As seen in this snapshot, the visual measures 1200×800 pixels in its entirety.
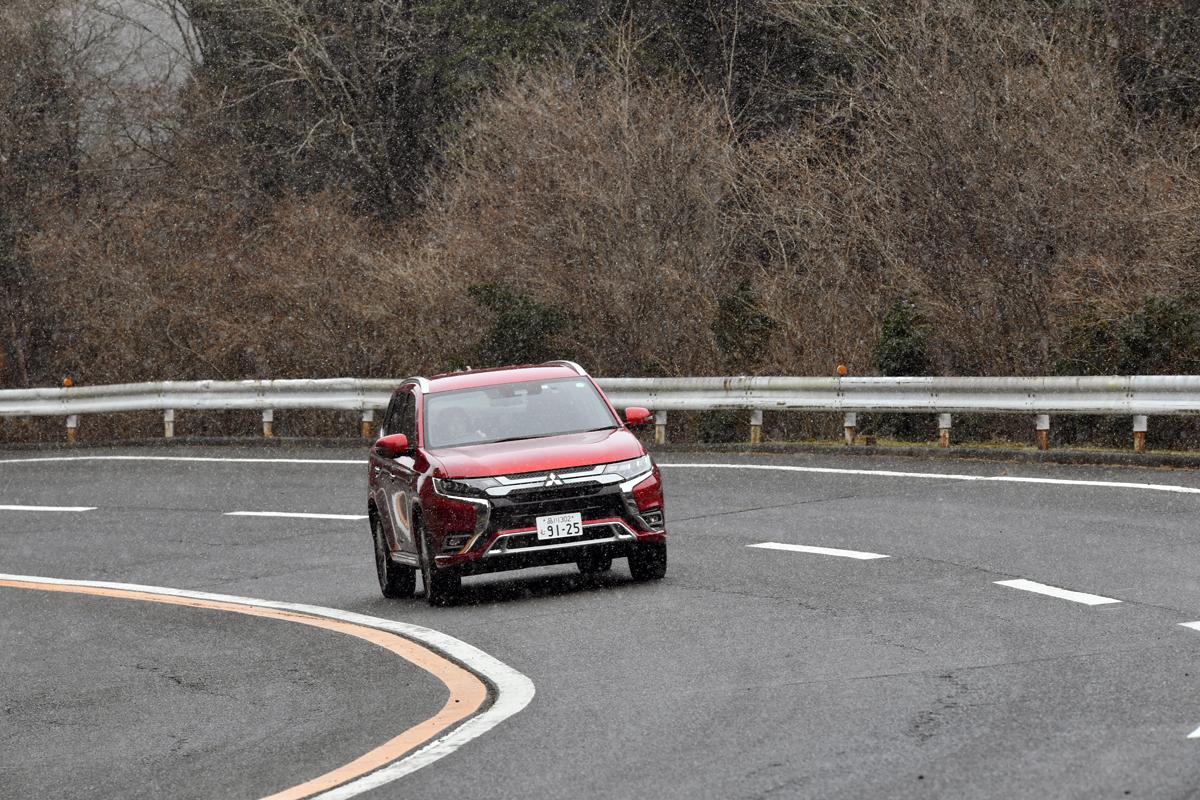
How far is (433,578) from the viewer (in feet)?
43.1

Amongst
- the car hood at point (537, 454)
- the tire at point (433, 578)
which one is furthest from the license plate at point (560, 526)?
the tire at point (433, 578)

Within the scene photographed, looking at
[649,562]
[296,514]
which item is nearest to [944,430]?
[296,514]

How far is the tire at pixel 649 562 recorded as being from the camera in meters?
13.3

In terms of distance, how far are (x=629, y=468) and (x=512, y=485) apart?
801 mm

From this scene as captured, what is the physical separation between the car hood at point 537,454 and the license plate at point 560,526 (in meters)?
0.34

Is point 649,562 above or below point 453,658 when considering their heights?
above

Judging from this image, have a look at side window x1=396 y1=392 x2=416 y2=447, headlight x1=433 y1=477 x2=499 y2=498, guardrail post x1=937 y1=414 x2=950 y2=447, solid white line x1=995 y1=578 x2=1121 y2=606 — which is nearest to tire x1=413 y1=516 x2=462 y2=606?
headlight x1=433 y1=477 x2=499 y2=498

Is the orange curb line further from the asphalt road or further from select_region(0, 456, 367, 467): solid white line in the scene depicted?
select_region(0, 456, 367, 467): solid white line

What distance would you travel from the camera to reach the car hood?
13031mm

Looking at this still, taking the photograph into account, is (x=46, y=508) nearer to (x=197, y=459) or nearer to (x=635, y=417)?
(x=197, y=459)

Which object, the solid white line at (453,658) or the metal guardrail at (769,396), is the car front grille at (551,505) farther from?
the metal guardrail at (769,396)

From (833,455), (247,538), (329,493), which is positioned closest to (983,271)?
(833,455)

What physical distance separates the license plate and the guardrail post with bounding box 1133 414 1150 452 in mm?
8359

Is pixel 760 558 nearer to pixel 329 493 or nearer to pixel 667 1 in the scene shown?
pixel 329 493
